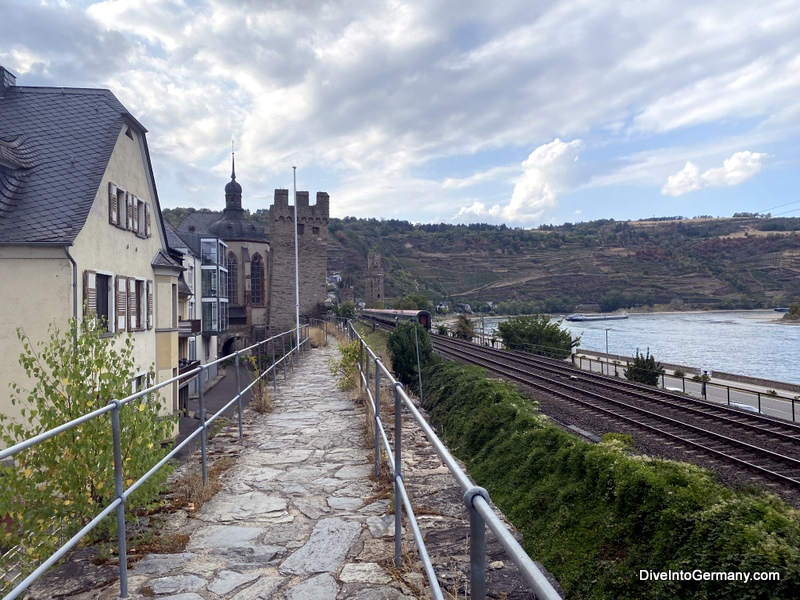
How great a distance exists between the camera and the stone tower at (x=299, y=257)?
43.4 m

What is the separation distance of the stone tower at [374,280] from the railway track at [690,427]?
57232mm

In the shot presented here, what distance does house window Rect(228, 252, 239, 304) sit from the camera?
55719mm

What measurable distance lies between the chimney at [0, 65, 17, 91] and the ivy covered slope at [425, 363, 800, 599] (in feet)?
60.1

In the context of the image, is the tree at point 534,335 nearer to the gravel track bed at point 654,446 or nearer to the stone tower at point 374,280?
the gravel track bed at point 654,446

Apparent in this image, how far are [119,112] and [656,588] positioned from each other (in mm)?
18871

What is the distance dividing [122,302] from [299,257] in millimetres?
25969

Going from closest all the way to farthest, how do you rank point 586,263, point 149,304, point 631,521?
1. point 631,521
2. point 149,304
3. point 586,263

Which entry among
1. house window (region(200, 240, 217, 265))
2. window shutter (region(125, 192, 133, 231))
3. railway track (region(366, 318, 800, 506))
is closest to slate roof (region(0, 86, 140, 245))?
window shutter (region(125, 192, 133, 231))

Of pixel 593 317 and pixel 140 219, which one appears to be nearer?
pixel 140 219

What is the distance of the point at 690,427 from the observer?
14.4 metres

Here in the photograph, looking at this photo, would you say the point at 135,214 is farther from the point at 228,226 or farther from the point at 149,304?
the point at 228,226

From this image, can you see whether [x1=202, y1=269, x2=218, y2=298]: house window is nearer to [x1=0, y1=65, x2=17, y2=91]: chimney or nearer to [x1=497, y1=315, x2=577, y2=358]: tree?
[x1=497, y1=315, x2=577, y2=358]: tree

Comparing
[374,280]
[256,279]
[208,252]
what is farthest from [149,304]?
[374,280]

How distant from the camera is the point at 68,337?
4848 mm
